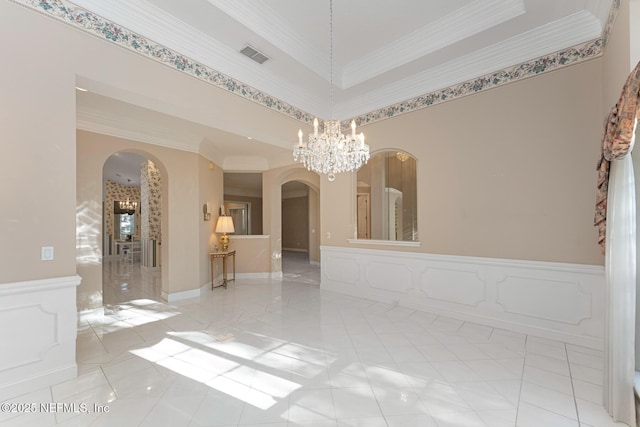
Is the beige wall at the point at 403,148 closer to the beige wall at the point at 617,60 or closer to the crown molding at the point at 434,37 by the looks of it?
the beige wall at the point at 617,60

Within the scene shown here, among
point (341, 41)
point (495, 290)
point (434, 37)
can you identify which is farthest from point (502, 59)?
point (495, 290)

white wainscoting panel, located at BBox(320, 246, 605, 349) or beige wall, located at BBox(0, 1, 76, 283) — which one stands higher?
beige wall, located at BBox(0, 1, 76, 283)

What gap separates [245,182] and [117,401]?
894 cm

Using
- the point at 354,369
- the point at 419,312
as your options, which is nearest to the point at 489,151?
the point at 419,312

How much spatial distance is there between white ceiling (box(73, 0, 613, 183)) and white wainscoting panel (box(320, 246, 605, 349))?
2568mm

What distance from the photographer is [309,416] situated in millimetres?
1884

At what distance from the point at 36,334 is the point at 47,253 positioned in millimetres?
659

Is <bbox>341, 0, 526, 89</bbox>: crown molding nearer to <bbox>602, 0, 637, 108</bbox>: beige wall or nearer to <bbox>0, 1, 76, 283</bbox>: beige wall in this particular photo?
<bbox>602, 0, 637, 108</bbox>: beige wall

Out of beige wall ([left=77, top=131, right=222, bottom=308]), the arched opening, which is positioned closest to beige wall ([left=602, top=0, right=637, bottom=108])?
beige wall ([left=77, top=131, right=222, bottom=308])

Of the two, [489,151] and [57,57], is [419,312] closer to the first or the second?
[489,151]

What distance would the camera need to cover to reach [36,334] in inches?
85.2

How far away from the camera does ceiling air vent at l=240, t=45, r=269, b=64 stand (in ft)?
11.0

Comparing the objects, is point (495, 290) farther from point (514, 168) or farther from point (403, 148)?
point (403, 148)

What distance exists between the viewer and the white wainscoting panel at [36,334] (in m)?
2.04
